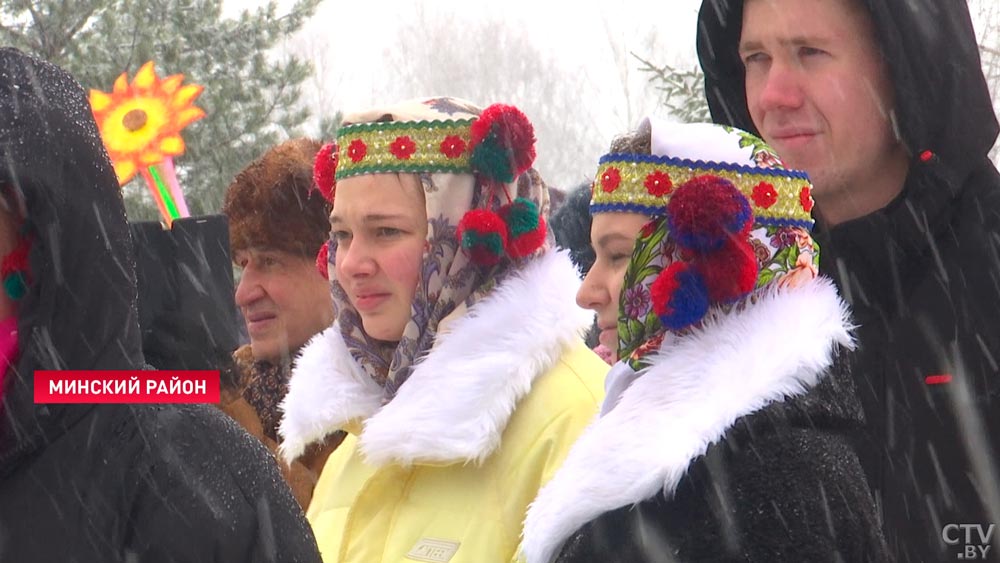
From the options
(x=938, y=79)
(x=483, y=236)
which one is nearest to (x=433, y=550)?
(x=483, y=236)

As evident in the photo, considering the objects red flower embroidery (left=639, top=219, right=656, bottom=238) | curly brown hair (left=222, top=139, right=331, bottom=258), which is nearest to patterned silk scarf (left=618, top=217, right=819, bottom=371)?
red flower embroidery (left=639, top=219, right=656, bottom=238)

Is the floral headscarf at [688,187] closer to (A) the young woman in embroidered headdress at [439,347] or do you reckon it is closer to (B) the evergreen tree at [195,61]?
(A) the young woman in embroidered headdress at [439,347]

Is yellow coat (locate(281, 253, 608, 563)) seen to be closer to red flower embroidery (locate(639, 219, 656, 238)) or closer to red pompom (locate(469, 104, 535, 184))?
red pompom (locate(469, 104, 535, 184))

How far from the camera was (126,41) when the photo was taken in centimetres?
1222

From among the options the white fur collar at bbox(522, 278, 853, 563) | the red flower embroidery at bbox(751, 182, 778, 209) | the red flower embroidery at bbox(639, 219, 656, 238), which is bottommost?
the white fur collar at bbox(522, 278, 853, 563)

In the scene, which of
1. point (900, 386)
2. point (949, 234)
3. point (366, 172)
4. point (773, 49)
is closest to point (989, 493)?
point (900, 386)

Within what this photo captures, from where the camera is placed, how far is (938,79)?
10.6 feet

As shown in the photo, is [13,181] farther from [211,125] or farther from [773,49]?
[211,125]

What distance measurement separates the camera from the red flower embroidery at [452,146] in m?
3.50

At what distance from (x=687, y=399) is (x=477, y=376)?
34.3 inches

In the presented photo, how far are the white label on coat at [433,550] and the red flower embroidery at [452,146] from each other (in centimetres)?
90

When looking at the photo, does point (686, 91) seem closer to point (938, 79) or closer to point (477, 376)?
point (938, 79)

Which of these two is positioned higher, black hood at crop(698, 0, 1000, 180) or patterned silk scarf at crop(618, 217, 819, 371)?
black hood at crop(698, 0, 1000, 180)

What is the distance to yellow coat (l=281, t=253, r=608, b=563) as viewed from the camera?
310cm
